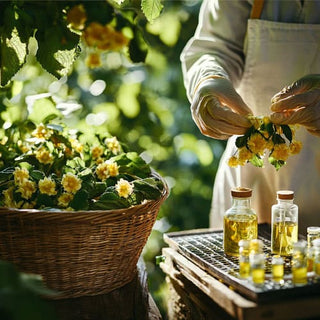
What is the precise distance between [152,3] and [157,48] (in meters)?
1.61

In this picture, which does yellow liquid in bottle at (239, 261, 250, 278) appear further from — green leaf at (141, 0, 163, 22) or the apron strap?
the apron strap

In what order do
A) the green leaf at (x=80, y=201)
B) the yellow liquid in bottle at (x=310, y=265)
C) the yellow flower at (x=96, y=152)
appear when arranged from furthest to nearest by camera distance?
the yellow flower at (x=96, y=152) < the green leaf at (x=80, y=201) < the yellow liquid in bottle at (x=310, y=265)

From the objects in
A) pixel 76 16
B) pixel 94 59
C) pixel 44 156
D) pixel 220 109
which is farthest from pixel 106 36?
pixel 220 109

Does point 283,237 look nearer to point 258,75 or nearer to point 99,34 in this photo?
point 258,75

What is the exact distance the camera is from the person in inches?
48.9

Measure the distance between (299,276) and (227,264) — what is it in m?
0.20

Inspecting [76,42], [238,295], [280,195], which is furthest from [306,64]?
[238,295]

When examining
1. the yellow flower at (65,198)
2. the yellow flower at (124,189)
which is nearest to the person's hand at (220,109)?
the yellow flower at (124,189)

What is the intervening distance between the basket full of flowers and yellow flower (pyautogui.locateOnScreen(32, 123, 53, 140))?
0.14 metres

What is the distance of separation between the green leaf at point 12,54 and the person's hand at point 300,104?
57 centimetres

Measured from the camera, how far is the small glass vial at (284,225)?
1.12m

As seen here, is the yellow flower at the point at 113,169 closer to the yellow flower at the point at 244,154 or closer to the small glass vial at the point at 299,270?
the yellow flower at the point at 244,154

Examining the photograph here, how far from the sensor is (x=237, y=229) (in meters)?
1.16

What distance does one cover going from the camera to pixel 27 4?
152 centimetres
